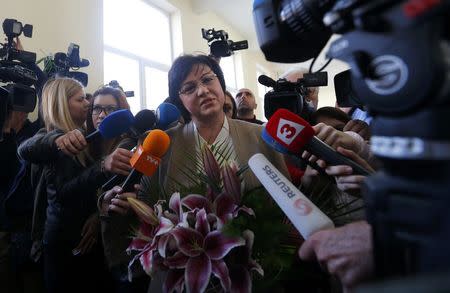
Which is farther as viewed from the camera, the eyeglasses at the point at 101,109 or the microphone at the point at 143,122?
the eyeglasses at the point at 101,109

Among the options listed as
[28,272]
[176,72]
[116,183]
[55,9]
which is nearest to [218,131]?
[176,72]

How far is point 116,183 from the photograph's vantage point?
0.70 m

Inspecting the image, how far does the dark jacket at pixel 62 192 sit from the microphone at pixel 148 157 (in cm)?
42

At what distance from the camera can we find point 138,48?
3.12 m

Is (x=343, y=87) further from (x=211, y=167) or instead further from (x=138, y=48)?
(x=138, y=48)

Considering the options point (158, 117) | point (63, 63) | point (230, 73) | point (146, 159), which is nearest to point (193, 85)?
point (158, 117)

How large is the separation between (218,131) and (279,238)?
0.50 meters

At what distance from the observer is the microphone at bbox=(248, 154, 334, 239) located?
34cm

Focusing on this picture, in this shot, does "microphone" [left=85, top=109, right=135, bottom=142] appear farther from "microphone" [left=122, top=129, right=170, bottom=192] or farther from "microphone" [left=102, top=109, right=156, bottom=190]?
"microphone" [left=122, top=129, right=170, bottom=192]

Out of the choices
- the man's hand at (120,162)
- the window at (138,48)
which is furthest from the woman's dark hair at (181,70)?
the window at (138,48)

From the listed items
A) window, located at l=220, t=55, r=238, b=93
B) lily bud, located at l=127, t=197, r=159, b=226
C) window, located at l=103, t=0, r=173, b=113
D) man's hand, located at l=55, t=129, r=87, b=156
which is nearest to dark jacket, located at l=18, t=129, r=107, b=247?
man's hand, located at l=55, t=129, r=87, b=156

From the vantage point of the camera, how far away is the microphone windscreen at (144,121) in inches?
30.5

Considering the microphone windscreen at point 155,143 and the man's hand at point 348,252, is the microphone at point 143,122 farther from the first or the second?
the man's hand at point 348,252

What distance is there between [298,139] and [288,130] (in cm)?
2
